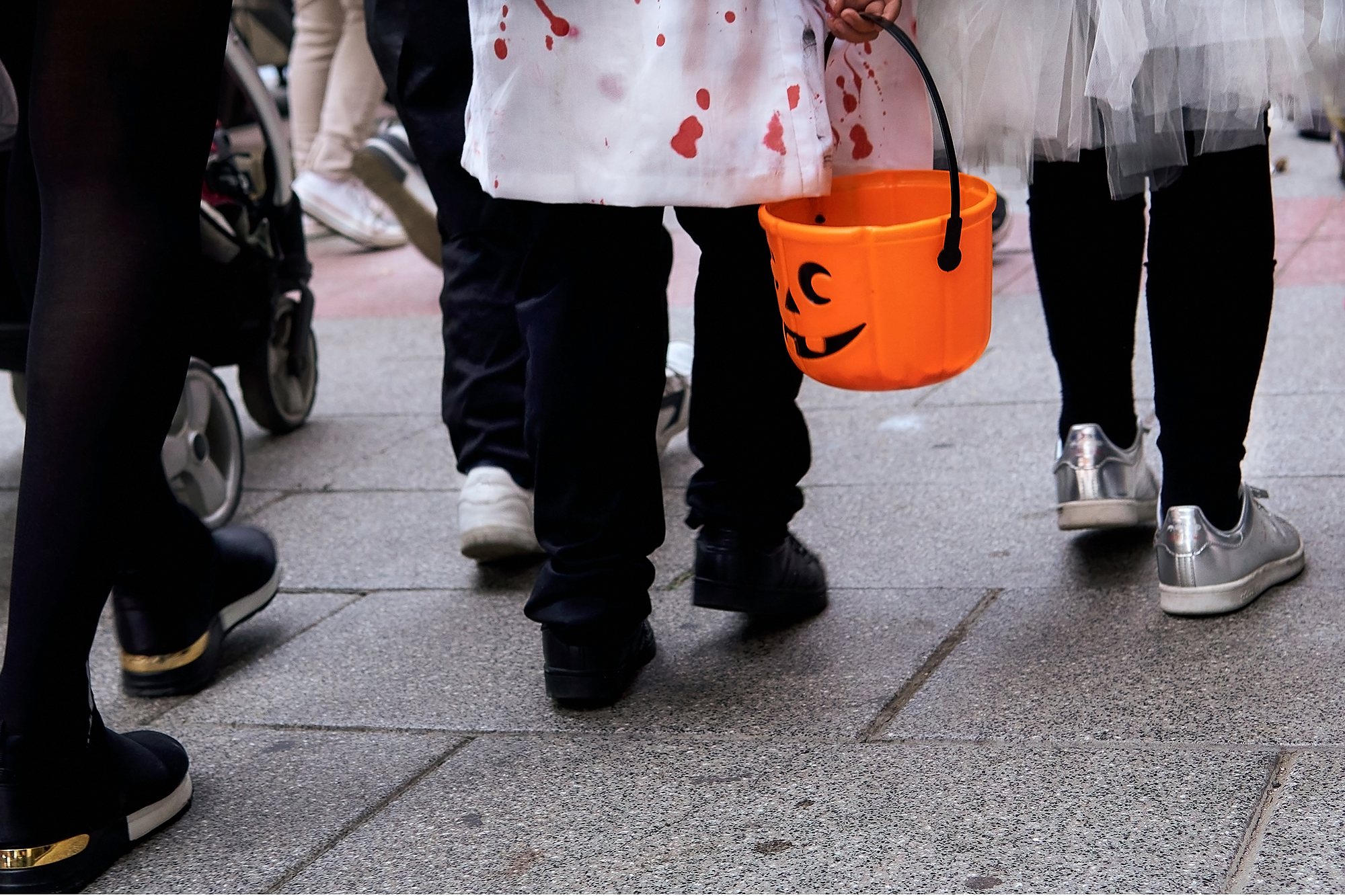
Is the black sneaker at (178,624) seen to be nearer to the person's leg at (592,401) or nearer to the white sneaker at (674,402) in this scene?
the person's leg at (592,401)

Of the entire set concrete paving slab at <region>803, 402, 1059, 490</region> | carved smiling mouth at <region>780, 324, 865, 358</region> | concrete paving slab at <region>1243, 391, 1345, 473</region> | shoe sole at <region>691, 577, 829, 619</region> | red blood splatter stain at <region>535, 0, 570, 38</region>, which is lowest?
concrete paving slab at <region>803, 402, 1059, 490</region>

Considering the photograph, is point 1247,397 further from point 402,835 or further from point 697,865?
point 402,835

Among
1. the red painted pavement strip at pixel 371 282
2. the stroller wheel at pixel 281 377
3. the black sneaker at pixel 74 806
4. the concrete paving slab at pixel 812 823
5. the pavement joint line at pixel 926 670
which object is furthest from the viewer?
the red painted pavement strip at pixel 371 282

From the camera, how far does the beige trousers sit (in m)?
6.02

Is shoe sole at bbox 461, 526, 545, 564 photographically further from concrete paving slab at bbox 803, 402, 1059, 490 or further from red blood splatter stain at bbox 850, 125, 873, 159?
red blood splatter stain at bbox 850, 125, 873, 159

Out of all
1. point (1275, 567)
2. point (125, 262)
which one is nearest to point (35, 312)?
point (125, 262)

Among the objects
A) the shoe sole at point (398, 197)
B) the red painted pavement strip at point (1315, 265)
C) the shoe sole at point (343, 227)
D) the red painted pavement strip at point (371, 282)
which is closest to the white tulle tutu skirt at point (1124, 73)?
the red painted pavement strip at point (1315, 265)

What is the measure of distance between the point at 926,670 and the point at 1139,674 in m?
0.27

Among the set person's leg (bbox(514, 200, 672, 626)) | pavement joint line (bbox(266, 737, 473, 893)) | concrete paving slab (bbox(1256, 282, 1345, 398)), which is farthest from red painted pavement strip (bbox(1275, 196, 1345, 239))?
pavement joint line (bbox(266, 737, 473, 893))

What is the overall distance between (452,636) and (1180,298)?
3.81 ft

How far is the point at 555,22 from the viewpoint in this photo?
1772 mm

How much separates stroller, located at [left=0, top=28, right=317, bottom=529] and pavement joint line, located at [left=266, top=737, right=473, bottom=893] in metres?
1.08

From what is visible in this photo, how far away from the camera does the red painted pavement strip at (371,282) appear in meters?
5.14

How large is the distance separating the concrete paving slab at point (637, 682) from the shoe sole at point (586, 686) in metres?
0.01
